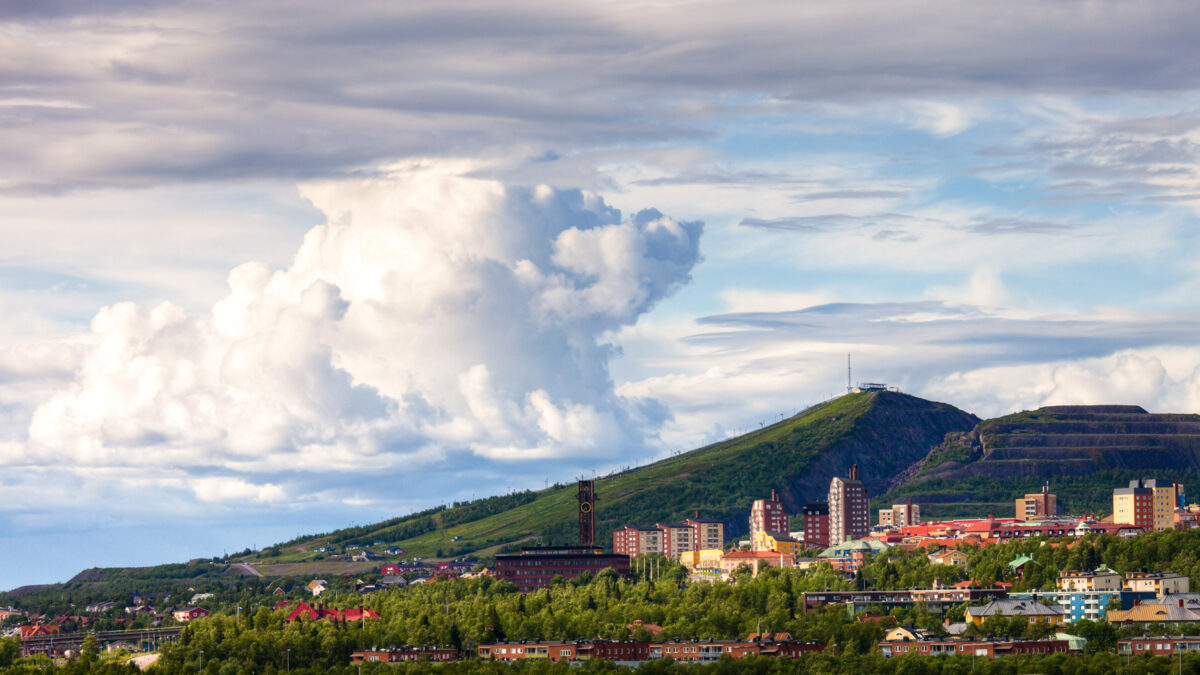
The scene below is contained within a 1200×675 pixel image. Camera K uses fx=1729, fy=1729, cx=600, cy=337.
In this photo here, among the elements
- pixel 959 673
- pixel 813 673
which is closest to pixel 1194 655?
pixel 959 673

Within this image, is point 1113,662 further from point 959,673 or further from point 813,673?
point 813,673

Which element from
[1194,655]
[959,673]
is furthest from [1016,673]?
[1194,655]

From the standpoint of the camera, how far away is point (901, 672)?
652 feet

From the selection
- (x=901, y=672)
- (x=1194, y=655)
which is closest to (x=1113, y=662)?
(x=1194, y=655)

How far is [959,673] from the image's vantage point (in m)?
198

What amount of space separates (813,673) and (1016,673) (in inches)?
918

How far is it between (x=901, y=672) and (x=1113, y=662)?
78.1 feet

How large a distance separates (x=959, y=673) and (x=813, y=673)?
16623 millimetres

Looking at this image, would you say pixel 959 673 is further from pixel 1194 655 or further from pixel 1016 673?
pixel 1194 655

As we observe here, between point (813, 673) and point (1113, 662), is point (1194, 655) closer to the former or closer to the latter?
point (1113, 662)

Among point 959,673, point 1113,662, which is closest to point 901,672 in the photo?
point 959,673

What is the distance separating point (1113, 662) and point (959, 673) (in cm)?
1724

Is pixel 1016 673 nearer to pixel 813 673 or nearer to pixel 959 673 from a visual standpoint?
pixel 959 673

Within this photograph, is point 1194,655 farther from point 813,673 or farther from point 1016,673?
point 813,673
